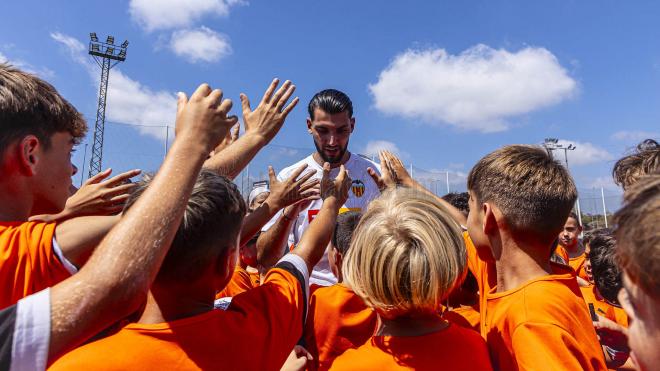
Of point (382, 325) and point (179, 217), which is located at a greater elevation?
point (179, 217)

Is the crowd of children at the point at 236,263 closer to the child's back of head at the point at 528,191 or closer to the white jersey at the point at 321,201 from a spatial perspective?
the child's back of head at the point at 528,191

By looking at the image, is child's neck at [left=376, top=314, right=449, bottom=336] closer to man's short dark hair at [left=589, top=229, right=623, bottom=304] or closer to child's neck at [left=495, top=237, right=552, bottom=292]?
child's neck at [left=495, top=237, right=552, bottom=292]

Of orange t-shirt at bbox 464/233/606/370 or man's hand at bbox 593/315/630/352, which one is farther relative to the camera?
man's hand at bbox 593/315/630/352

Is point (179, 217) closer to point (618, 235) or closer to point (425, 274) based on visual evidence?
point (425, 274)

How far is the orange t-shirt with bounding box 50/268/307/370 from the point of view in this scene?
127 cm

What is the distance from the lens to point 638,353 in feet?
3.27

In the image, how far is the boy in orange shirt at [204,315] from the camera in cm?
130

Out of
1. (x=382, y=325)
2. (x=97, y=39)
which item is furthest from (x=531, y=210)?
(x=97, y=39)

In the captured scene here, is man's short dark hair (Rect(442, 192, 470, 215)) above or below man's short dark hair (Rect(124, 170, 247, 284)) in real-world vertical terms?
above

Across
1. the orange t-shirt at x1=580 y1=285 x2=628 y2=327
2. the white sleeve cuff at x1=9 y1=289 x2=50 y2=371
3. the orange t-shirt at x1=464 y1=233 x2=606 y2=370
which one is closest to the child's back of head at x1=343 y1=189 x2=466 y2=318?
the orange t-shirt at x1=464 y1=233 x2=606 y2=370

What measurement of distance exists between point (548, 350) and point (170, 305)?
1.26 metres

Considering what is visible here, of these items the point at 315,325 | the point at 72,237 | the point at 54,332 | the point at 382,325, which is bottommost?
the point at 315,325

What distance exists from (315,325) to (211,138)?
1.47 meters

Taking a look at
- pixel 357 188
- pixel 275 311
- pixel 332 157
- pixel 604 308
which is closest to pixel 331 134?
pixel 332 157
